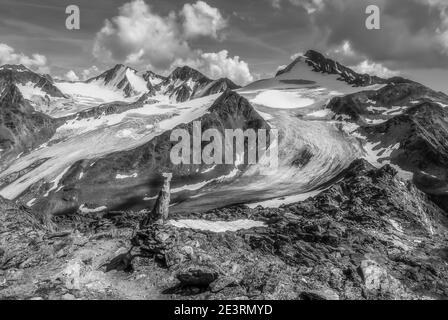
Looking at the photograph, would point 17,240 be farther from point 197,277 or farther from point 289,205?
point 289,205

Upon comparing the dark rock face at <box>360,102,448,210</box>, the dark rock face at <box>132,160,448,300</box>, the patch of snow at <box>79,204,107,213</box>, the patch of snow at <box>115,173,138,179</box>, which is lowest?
the patch of snow at <box>79,204,107,213</box>

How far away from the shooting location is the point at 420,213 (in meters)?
91.7

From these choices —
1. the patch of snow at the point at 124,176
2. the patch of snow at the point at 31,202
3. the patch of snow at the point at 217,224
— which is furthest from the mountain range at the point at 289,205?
the patch of snow at the point at 31,202

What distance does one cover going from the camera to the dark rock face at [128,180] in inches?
5782

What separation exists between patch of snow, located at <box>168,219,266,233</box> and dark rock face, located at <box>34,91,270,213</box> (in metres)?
80.1

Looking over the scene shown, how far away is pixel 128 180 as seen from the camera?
15988 centimetres

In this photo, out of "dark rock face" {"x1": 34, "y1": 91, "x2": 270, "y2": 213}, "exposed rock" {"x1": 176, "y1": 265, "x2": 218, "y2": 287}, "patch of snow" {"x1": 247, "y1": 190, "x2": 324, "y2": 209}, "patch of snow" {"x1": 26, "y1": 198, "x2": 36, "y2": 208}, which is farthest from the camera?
"patch of snow" {"x1": 26, "y1": 198, "x2": 36, "y2": 208}

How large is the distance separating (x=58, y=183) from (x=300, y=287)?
14843 centimetres

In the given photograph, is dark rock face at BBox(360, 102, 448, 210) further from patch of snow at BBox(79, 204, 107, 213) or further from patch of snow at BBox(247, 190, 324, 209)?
patch of snow at BBox(79, 204, 107, 213)

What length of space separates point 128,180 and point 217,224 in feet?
356

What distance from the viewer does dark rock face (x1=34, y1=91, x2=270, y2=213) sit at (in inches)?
5782

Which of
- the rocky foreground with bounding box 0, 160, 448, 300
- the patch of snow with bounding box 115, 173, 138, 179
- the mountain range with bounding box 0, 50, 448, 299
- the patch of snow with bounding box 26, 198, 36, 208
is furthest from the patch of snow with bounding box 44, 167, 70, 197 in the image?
the rocky foreground with bounding box 0, 160, 448, 300

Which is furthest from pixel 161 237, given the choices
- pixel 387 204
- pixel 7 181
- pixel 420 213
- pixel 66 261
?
pixel 7 181
